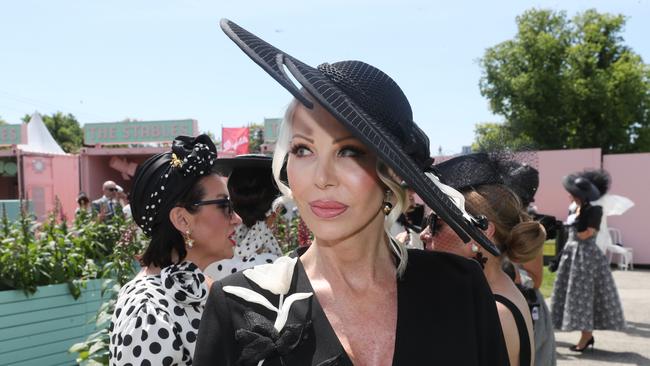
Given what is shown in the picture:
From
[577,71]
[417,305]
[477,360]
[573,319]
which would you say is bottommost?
[573,319]

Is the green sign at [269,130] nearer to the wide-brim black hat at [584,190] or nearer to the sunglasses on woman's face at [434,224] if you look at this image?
the wide-brim black hat at [584,190]

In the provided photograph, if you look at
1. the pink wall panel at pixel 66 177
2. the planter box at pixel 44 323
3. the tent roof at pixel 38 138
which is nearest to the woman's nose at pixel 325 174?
the planter box at pixel 44 323

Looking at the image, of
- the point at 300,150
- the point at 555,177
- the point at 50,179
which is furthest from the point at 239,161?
the point at 50,179

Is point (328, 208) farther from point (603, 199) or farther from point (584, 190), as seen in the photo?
point (603, 199)

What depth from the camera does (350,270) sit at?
4.82 feet

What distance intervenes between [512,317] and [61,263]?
15.0 ft

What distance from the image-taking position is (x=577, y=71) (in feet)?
97.5

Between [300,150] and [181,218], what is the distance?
122 centimetres

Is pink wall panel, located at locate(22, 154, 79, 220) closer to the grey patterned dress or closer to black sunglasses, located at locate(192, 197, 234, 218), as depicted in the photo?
the grey patterned dress

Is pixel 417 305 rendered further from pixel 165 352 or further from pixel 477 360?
pixel 165 352

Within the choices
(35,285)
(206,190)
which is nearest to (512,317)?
(206,190)

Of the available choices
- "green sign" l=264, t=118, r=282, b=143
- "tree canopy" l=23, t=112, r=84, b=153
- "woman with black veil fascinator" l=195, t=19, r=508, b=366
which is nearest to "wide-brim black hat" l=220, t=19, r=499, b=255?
"woman with black veil fascinator" l=195, t=19, r=508, b=366

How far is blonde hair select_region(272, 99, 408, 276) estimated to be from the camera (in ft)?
4.46

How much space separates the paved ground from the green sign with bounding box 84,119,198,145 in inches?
601
